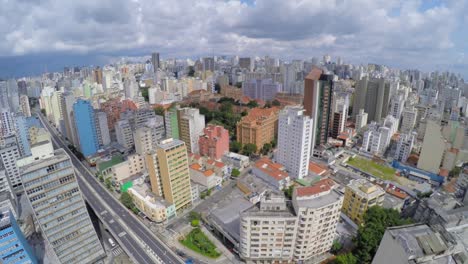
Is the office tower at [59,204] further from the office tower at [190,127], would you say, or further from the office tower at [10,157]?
the office tower at [190,127]

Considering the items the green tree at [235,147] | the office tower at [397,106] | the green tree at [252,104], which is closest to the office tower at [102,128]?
the green tree at [235,147]

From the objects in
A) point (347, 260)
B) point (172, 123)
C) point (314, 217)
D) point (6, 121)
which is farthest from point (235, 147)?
point (6, 121)

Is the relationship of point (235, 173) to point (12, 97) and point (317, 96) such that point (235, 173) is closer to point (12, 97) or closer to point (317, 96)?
point (317, 96)

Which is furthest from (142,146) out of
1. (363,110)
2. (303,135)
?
(363,110)

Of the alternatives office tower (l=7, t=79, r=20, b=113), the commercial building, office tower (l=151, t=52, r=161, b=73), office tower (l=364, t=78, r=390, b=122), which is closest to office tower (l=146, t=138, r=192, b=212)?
the commercial building

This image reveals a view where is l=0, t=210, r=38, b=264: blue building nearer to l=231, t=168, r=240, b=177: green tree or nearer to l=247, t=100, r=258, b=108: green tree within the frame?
l=231, t=168, r=240, b=177: green tree

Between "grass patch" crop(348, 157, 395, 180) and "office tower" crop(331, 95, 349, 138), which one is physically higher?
"office tower" crop(331, 95, 349, 138)
